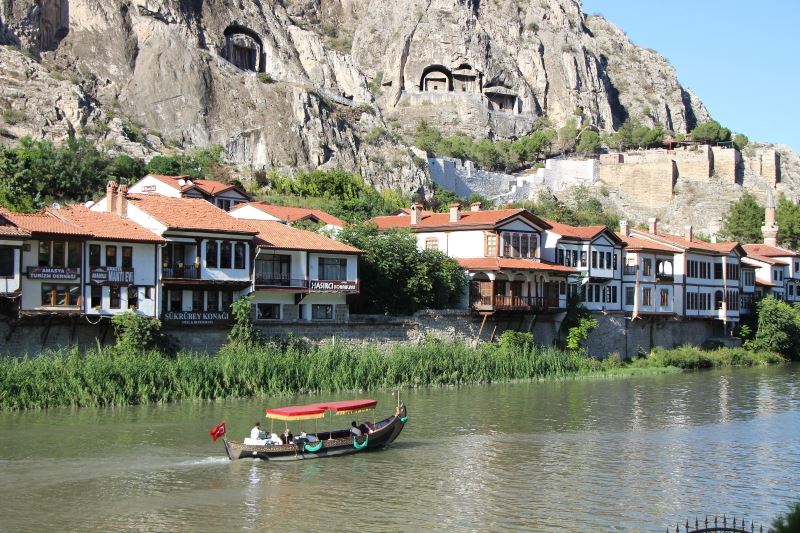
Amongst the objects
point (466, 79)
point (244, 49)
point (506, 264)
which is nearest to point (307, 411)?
point (506, 264)

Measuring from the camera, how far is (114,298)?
4531 cm

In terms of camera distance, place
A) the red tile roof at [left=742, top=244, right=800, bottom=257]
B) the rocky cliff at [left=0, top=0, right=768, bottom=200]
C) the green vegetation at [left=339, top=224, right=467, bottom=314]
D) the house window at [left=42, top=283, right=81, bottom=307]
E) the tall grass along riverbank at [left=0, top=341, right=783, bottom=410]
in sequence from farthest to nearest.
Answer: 1. the rocky cliff at [left=0, top=0, right=768, bottom=200]
2. the red tile roof at [left=742, top=244, right=800, bottom=257]
3. the green vegetation at [left=339, top=224, right=467, bottom=314]
4. the house window at [left=42, top=283, right=81, bottom=307]
5. the tall grass along riverbank at [left=0, top=341, right=783, bottom=410]

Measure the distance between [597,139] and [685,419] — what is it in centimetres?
9967

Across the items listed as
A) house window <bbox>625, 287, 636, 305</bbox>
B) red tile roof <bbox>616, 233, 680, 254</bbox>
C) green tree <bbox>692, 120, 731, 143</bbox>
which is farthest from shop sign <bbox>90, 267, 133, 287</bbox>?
green tree <bbox>692, 120, 731, 143</bbox>

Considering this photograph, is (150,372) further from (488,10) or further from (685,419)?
(488,10)

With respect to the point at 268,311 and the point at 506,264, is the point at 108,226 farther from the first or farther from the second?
the point at 506,264

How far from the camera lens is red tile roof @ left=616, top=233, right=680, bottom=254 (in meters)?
68.6

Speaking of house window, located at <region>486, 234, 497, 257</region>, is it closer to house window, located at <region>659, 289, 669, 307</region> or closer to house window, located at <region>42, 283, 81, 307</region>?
house window, located at <region>659, 289, 669, 307</region>

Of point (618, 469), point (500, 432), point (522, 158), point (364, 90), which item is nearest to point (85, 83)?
point (364, 90)

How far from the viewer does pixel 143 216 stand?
48.2 metres

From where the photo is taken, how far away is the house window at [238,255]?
48969 millimetres

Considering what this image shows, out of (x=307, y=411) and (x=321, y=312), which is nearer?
(x=307, y=411)

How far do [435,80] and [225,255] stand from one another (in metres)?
103

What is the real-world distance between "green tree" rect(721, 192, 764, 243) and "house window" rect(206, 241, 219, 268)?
241 ft
